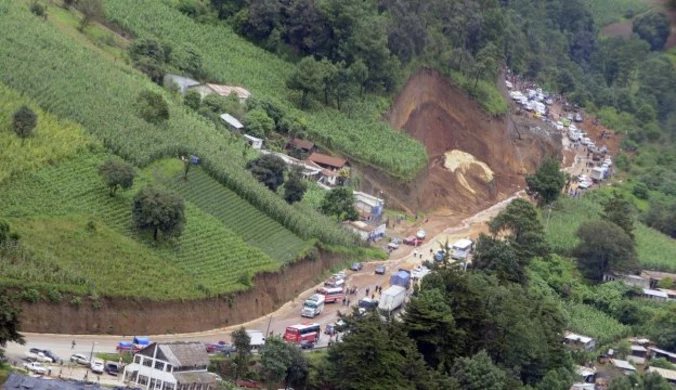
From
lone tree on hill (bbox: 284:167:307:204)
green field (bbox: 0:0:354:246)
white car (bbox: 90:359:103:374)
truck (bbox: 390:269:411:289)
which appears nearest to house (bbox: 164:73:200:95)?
green field (bbox: 0:0:354:246)

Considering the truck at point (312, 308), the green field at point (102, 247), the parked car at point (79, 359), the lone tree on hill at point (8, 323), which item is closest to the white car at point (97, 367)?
the parked car at point (79, 359)

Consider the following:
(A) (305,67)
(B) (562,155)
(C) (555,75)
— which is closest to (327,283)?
(A) (305,67)

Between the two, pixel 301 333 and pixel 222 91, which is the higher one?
pixel 222 91

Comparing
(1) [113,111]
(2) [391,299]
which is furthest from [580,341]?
(1) [113,111]

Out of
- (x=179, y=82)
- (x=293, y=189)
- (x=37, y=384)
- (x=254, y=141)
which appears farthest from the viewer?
(x=179, y=82)

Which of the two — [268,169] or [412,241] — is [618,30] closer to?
[412,241]

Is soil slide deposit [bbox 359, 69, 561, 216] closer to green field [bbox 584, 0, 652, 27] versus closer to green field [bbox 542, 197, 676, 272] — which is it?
green field [bbox 542, 197, 676, 272]

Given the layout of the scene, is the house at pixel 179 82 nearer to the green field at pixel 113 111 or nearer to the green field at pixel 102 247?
the green field at pixel 113 111
